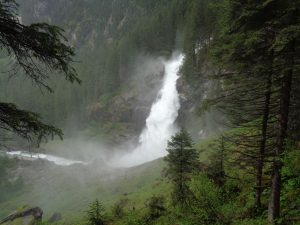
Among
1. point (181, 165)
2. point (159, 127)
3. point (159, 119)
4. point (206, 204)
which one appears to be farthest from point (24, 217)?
point (159, 119)

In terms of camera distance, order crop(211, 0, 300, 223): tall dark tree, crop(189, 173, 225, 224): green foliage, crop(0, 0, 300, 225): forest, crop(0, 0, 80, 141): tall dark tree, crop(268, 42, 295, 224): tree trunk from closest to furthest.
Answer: crop(0, 0, 80, 141): tall dark tree
crop(0, 0, 300, 225): forest
crop(211, 0, 300, 223): tall dark tree
crop(268, 42, 295, 224): tree trunk
crop(189, 173, 225, 224): green foliage

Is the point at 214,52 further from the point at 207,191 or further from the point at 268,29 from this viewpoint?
the point at 207,191

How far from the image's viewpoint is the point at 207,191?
12.0 m

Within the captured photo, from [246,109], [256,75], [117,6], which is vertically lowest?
[246,109]

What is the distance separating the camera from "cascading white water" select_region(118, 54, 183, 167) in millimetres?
71562

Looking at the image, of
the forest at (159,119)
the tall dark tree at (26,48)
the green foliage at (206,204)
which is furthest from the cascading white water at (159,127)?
the tall dark tree at (26,48)

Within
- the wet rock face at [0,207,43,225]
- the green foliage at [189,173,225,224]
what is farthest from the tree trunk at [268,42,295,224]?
the wet rock face at [0,207,43,225]

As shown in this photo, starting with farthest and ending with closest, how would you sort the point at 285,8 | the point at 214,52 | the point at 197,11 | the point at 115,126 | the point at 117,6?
the point at 117,6, the point at 115,126, the point at 197,11, the point at 214,52, the point at 285,8

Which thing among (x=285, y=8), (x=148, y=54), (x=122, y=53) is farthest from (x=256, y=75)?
(x=122, y=53)

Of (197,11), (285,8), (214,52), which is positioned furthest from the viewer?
(197,11)

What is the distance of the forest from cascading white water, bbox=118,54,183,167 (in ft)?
1.13

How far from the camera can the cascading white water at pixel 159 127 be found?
235 feet

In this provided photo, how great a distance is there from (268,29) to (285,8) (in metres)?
0.86

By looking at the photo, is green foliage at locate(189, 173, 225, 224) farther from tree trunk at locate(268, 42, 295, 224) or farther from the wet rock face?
the wet rock face
